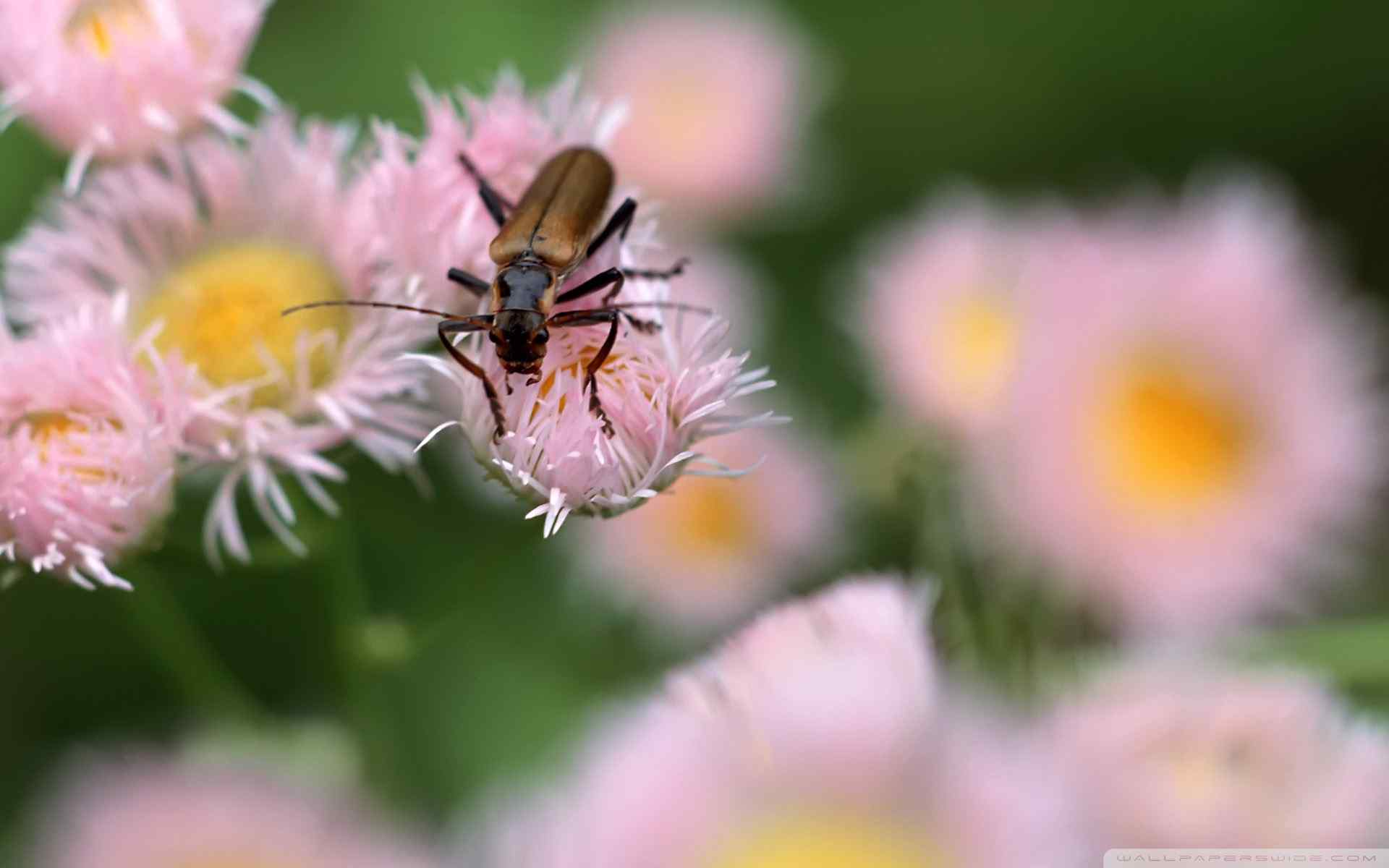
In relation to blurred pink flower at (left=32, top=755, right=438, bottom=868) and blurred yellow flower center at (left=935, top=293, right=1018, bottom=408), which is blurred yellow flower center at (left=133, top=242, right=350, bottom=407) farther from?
blurred yellow flower center at (left=935, top=293, right=1018, bottom=408)

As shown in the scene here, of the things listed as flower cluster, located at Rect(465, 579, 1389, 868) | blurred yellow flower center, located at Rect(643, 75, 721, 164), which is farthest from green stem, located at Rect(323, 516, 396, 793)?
blurred yellow flower center, located at Rect(643, 75, 721, 164)

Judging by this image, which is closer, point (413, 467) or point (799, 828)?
point (799, 828)

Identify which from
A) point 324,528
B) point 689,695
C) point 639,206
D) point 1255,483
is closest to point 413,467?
point 324,528

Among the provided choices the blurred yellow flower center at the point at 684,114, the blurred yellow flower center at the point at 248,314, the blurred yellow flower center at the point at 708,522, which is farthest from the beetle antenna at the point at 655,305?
the blurred yellow flower center at the point at 684,114

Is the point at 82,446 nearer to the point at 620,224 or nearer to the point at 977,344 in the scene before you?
the point at 620,224

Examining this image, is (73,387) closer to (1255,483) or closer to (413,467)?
(413,467)

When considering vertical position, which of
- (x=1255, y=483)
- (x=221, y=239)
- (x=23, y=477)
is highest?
(x=1255, y=483)

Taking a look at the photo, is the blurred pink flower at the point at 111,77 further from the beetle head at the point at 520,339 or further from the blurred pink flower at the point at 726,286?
the blurred pink flower at the point at 726,286
